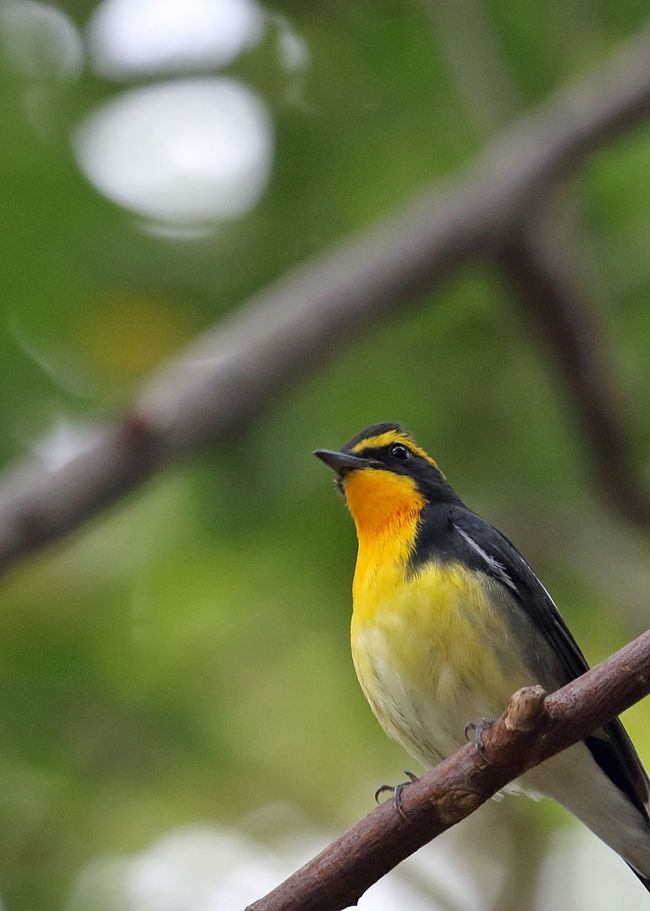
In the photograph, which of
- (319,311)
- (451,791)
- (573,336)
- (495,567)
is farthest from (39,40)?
(451,791)

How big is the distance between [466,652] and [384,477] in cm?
103

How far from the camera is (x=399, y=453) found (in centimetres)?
527

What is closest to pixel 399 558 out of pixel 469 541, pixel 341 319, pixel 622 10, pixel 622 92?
pixel 469 541

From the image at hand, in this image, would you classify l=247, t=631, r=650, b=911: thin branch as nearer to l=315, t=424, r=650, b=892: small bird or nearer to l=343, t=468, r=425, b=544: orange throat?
l=315, t=424, r=650, b=892: small bird

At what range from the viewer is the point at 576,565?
24.3ft

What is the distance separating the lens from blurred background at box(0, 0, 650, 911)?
6.90 metres

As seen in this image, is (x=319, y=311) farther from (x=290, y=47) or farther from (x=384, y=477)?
(x=290, y=47)

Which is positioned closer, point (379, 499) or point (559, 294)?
point (379, 499)

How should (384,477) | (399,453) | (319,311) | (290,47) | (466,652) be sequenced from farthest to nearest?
(290,47), (319,311), (399,453), (384,477), (466,652)

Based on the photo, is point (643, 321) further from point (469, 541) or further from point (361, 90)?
point (469, 541)

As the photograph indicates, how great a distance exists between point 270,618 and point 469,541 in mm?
2847

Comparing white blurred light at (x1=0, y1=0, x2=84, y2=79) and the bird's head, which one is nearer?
the bird's head

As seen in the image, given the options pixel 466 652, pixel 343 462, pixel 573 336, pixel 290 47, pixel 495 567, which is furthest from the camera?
pixel 290 47

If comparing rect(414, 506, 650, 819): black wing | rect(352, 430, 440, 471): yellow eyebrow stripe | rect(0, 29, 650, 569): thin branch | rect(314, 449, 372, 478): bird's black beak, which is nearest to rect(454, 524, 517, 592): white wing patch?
rect(414, 506, 650, 819): black wing
